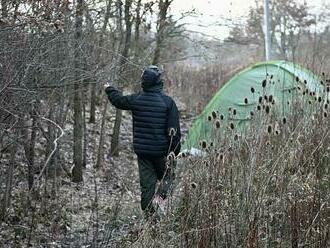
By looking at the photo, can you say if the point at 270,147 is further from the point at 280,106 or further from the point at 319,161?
the point at 280,106

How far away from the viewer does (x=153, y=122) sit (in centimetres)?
627

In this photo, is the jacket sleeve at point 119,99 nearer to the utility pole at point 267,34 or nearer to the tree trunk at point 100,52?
the tree trunk at point 100,52

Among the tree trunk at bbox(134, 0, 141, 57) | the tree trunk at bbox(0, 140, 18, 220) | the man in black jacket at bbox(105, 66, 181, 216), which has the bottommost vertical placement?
the tree trunk at bbox(0, 140, 18, 220)

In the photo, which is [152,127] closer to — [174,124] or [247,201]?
[174,124]

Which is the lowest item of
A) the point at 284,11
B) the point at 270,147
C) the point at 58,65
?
the point at 270,147

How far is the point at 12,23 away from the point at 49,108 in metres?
2.17

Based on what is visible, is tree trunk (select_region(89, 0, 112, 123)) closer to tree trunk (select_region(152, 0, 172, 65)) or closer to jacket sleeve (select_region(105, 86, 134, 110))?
jacket sleeve (select_region(105, 86, 134, 110))

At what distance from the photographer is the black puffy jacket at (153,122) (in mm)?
6266

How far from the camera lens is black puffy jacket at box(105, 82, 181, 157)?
6266 mm

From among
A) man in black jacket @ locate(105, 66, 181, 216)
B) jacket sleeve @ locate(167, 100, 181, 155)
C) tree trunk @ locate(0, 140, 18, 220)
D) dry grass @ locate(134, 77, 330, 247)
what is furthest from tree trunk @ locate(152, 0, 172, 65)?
dry grass @ locate(134, 77, 330, 247)

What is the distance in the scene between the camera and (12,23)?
458 cm

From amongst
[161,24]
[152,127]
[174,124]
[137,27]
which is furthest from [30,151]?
[161,24]

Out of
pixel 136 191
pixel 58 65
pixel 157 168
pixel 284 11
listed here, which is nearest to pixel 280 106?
pixel 157 168

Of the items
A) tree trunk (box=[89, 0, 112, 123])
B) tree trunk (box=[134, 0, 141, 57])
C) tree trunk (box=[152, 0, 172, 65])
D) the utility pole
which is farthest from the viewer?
the utility pole
